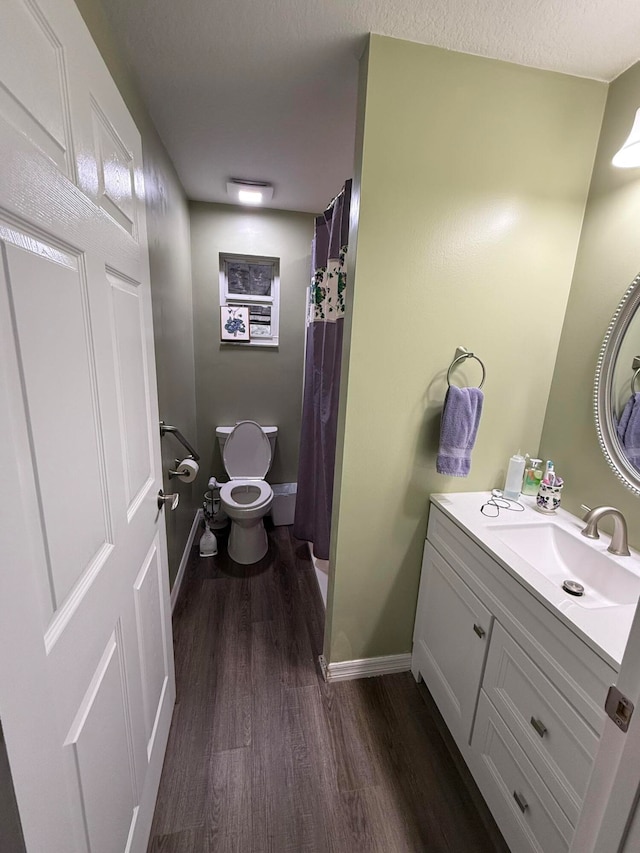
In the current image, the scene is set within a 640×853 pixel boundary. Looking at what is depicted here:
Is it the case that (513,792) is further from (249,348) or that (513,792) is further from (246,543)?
(249,348)

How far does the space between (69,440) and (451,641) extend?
144 cm

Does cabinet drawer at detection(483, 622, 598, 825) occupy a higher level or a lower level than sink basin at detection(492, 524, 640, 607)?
lower

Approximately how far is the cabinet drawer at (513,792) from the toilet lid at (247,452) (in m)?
1.99

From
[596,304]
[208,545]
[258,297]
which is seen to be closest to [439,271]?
[596,304]

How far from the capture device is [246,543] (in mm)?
2469

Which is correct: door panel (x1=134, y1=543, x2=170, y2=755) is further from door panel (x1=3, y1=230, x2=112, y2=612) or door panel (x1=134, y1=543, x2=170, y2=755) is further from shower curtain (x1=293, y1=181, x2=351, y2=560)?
shower curtain (x1=293, y1=181, x2=351, y2=560)

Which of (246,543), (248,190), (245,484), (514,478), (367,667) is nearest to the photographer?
(514,478)

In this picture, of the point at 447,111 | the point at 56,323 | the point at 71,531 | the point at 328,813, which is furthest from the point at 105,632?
the point at 447,111

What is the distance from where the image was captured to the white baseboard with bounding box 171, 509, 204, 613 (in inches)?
81.0

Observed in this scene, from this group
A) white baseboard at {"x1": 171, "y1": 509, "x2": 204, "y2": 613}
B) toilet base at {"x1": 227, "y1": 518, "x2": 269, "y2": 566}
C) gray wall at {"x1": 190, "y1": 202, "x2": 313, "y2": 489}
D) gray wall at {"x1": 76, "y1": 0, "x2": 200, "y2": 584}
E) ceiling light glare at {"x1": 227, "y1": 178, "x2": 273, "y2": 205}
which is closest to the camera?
gray wall at {"x1": 76, "y1": 0, "x2": 200, "y2": 584}

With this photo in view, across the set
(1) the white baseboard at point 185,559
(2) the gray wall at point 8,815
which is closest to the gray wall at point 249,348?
(1) the white baseboard at point 185,559

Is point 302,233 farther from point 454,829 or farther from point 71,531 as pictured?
A: point 454,829

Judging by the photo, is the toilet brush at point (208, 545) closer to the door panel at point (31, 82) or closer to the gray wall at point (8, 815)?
the gray wall at point (8, 815)

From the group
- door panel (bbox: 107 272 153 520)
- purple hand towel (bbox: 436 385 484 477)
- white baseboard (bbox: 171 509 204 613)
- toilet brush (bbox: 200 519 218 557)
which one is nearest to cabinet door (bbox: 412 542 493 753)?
purple hand towel (bbox: 436 385 484 477)
